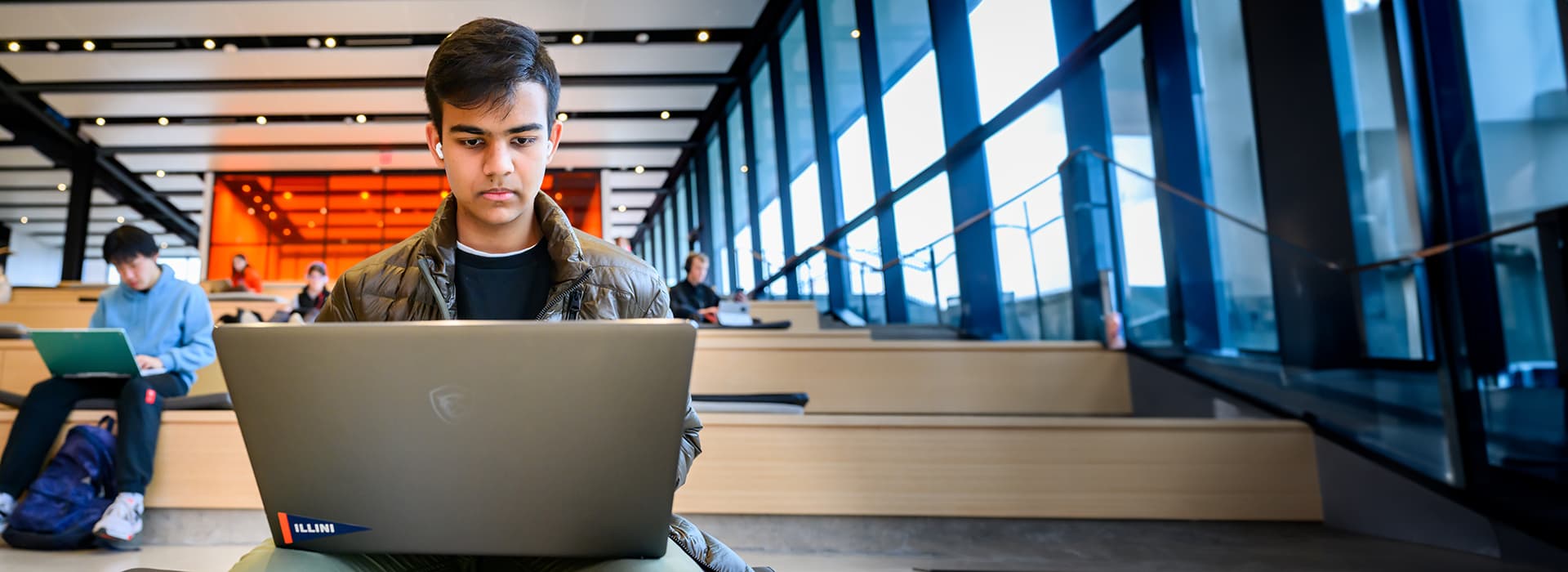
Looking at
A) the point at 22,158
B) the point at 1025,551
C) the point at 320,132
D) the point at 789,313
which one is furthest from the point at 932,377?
the point at 22,158

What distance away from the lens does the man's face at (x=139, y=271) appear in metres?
2.62

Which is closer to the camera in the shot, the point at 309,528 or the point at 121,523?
the point at 309,528

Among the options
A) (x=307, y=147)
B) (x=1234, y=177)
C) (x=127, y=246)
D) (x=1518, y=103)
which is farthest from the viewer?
(x=307, y=147)

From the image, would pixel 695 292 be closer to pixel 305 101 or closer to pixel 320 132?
pixel 305 101

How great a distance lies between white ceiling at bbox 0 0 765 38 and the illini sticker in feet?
24.2

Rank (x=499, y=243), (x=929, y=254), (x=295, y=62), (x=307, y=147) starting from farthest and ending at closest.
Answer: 1. (x=307, y=147)
2. (x=295, y=62)
3. (x=929, y=254)
4. (x=499, y=243)

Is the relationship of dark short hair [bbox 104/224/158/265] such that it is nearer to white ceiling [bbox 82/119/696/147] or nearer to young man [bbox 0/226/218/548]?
young man [bbox 0/226/218/548]

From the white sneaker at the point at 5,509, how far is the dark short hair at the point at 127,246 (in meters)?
0.85

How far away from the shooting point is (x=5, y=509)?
2010mm

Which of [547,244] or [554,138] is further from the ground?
[554,138]

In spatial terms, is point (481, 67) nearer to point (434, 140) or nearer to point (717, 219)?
point (434, 140)

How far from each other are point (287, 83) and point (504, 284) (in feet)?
32.3

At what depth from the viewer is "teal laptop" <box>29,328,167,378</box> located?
219 cm

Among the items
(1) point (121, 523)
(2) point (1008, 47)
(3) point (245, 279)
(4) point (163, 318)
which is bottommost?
(1) point (121, 523)
